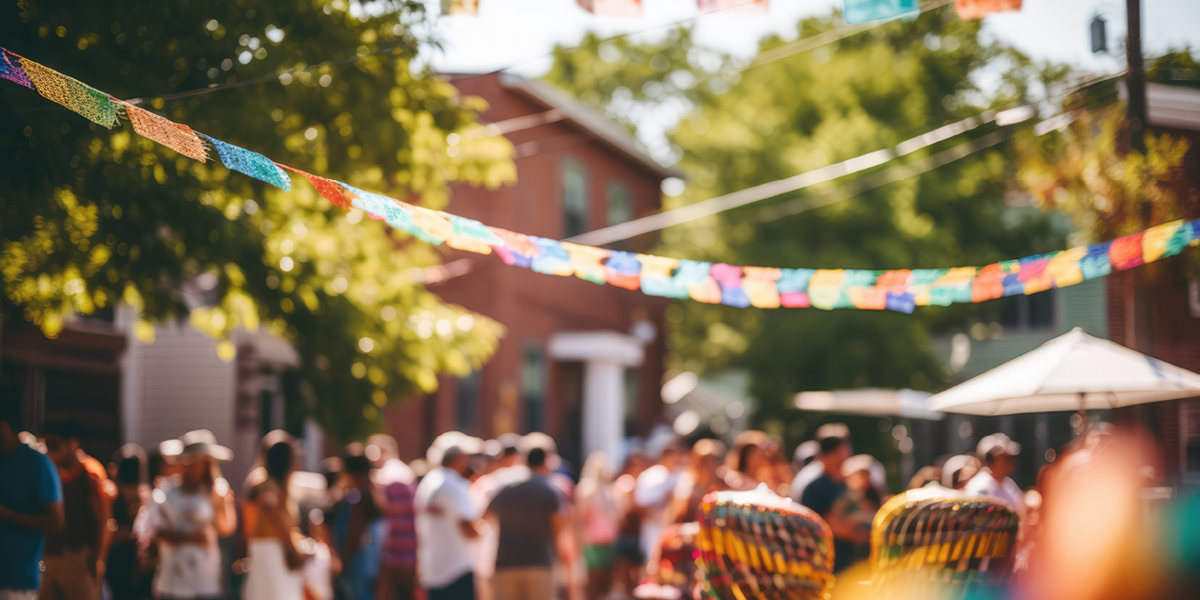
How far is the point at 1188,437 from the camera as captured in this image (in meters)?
11.6

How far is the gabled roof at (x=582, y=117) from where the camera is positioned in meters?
18.1

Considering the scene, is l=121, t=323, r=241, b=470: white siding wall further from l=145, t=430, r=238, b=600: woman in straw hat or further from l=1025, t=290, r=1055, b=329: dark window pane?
l=1025, t=290, r=1055, b=329: dark window pane

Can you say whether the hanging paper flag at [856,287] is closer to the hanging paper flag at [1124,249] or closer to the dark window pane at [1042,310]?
the hanging paper flag at [1124,249]

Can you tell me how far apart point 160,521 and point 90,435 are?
6.09m

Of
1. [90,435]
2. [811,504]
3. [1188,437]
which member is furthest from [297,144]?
[1188,437]

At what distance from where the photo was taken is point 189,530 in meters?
7.46

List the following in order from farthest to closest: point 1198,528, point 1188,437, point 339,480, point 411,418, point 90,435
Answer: point 411,418, point 90,435, point 1188,437, point 339,480, point 1198,528

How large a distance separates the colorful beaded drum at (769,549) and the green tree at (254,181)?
339 cm

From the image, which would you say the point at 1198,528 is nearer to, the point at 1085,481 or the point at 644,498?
the point at 1085,481

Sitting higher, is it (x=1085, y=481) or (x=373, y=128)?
(x=373, y=128)

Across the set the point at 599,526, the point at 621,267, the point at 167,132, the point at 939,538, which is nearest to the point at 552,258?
the point at 621,267

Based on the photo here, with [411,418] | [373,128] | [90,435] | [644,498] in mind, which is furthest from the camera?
[411,418]

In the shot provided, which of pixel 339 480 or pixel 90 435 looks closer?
pixel 339 480

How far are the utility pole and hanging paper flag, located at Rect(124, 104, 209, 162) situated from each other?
7558 millimetres
